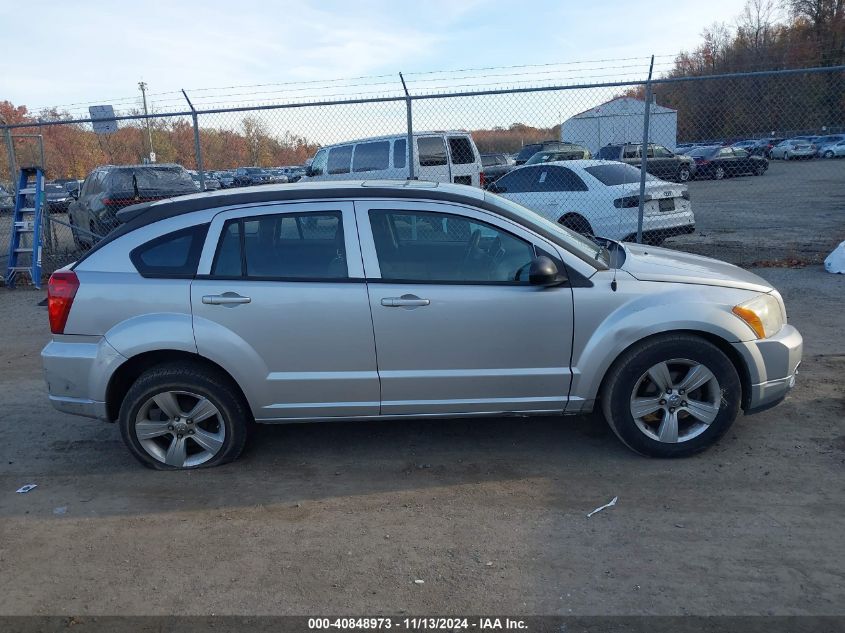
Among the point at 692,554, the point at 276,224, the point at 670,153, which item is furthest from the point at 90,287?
the point at 670,153

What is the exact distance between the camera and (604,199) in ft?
34.6

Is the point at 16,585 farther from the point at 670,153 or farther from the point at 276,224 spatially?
the point at 670,153

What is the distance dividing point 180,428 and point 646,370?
114 inches

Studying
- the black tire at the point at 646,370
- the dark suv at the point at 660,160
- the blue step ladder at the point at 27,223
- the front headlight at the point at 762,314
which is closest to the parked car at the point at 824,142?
the dark suv at the point at 660,160

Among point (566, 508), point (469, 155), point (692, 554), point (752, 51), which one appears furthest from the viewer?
point (752, 51)

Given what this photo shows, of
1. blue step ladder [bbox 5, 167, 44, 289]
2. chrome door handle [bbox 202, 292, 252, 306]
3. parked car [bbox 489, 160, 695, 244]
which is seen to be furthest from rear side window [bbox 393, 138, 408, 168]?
chrome door handle [bbox 202, 292, 252, 306]

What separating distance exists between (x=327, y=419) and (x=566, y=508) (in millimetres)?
1550

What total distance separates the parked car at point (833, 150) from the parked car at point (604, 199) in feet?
114

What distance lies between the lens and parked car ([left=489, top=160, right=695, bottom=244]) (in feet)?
34.2

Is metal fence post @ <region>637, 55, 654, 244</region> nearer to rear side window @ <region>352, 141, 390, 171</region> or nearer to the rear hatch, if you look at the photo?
rear side window @ <region>352, 141, 390, 171</region>

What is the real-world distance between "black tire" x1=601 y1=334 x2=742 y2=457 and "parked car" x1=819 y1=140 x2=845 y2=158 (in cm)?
4179

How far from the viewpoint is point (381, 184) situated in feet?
15.5

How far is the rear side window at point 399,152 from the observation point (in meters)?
13.5

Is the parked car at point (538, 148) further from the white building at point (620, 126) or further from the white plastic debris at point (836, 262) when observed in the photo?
the white plastic debris at point (836, 262)
